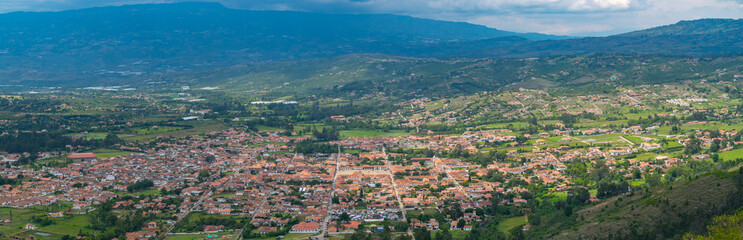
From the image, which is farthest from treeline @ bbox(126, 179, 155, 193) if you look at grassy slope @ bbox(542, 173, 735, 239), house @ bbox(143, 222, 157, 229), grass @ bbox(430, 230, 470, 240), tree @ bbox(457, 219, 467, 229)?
grassy slope @ bbox(542, 173, 735, 239)

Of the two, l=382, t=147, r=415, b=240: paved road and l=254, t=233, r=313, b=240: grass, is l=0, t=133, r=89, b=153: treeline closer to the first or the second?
l=382, t=147, r=415, b=240: paved road

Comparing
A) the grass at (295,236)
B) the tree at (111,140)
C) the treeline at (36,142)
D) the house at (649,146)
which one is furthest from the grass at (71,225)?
the house at (649,146)

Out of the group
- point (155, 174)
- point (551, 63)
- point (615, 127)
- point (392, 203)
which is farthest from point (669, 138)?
point (551, 63)

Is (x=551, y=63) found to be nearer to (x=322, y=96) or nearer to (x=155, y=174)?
(x=322, y=96)

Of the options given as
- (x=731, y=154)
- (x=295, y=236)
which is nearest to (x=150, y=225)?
(x=295, y=236)

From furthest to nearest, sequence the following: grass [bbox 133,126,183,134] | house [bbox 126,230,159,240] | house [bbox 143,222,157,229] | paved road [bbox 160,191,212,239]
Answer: grass [bbox 133,126,183,134]
house [bbox 143,222,157,229]
paved road [bbox 160,191,212,239]
house [bbox 126,230,159,240]

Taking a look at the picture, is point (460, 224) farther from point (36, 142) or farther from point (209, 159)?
point (36, 142)

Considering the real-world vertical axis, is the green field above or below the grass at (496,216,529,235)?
below

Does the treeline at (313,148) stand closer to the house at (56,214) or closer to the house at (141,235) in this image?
the house at (56,214)

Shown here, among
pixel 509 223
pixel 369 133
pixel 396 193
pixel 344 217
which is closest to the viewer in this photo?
pixel 509 223
